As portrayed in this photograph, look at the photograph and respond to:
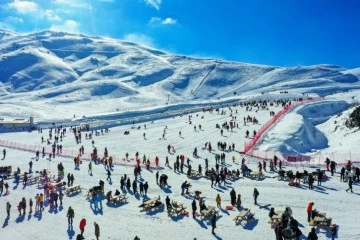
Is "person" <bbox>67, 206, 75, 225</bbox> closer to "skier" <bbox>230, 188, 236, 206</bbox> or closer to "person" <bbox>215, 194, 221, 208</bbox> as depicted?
"person" <bbox>215, 194, 221, 208</bbox>

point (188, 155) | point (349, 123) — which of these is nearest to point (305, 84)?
point (349, 123)

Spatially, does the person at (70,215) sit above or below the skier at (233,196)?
below

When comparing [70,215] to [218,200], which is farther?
[218,200]

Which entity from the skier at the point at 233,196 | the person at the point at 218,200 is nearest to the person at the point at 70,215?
the person at the point at 218,200

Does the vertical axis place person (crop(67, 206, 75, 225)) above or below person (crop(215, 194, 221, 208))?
below

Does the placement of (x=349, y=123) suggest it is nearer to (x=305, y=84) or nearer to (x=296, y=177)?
(x=296, y=177)

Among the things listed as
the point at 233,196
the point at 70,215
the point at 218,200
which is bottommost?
the point at 70,215

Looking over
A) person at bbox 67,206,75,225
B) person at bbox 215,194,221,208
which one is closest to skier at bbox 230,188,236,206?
person at bbox 215,194,221,208

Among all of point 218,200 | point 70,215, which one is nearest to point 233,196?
point 218,200

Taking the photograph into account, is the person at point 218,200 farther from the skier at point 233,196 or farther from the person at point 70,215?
the person at point 70,215

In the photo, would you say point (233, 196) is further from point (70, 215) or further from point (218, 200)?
point (70, 215)

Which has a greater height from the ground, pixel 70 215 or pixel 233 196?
pixel 233 196
